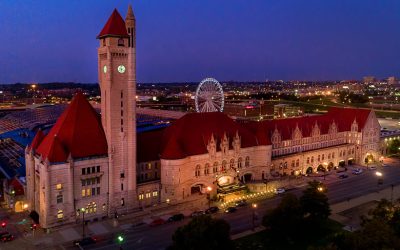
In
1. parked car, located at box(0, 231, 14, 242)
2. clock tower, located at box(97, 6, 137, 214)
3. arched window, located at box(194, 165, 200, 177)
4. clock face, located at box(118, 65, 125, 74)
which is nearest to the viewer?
parked car, located at box(0, 231, 14, 242)

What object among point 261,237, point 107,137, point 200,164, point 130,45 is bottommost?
point 261,237

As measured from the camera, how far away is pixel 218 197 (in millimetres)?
79688

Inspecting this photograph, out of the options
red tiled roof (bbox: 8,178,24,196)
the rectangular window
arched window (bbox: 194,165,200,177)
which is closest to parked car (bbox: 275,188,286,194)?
arched window (bbox: 194,165,200,177)

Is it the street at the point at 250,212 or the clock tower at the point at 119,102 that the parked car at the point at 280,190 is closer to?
the street at the point at 250,212

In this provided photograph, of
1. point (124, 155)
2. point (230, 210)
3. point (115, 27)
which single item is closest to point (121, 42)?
point (115, 27)

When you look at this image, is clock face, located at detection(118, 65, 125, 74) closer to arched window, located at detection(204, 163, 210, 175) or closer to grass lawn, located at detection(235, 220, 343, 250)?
arched window, located at detection(204, 163, 210, 175)

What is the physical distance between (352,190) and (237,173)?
24.2 metres

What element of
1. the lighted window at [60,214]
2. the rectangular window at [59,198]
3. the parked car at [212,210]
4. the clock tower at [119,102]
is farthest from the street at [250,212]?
the clock tower at [119,102]

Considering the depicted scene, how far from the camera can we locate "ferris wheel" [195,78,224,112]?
125125mm

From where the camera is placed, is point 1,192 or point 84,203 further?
point 1,192

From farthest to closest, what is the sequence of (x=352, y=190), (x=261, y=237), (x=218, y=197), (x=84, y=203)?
1. (x=352, y=190)
2. (x=218, y=197)
3. (x=84, y=203)
4. (x=261, y=237)

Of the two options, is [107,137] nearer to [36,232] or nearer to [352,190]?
[36,232]

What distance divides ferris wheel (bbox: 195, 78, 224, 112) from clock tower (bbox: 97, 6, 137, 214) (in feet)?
174

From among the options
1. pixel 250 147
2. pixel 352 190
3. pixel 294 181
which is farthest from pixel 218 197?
pixel 352 190
